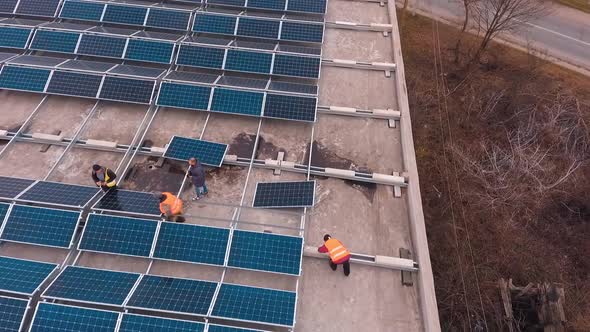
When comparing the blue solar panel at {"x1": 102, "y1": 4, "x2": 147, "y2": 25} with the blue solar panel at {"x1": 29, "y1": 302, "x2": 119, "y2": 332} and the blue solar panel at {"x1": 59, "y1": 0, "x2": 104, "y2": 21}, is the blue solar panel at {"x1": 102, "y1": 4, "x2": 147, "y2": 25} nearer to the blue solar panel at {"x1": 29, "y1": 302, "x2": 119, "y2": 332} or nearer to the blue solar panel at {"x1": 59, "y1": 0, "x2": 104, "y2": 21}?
the blue solar panel at {"x1": 59, "y1": 0, "x2": 104, "y2": 21}

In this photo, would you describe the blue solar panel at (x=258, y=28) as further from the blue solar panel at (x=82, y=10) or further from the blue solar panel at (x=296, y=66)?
the blue solar panel at (x=82, y=10)

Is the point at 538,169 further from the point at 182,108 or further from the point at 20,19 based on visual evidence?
the point at 20,19

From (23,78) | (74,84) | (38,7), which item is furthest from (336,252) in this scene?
(38,7)

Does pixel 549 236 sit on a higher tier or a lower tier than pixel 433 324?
higher

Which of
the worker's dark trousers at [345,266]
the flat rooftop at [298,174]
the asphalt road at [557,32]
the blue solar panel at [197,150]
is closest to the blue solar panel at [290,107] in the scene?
the flat rooftop at [298,174]

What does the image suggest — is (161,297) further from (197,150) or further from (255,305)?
(197,150)

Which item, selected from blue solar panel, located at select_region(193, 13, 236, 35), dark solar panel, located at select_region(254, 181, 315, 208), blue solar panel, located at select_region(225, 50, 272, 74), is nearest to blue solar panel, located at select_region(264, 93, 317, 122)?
blue solar panel, located at select_region(225, 50, 272, 74)

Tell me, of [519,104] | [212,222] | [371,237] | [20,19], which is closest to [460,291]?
[371,237]
